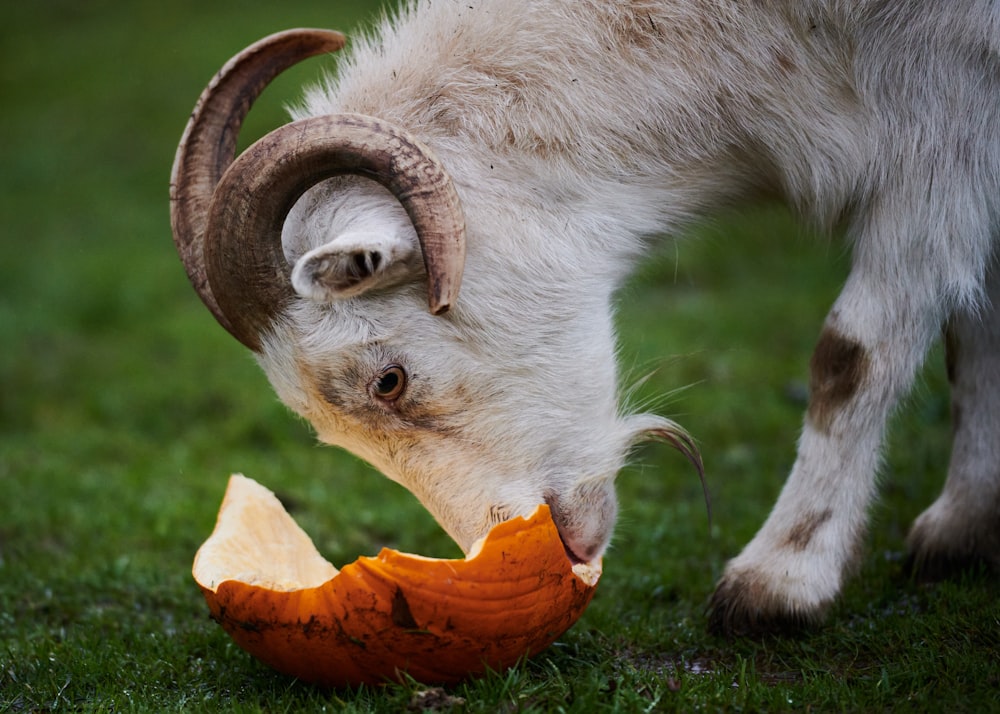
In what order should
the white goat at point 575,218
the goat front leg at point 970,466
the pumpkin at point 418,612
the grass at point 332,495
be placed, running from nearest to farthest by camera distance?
the pumpkin at point 418,612 < the grass at point 332,495 < the white goat at point 575,218 < the goat front leg at point 970,466

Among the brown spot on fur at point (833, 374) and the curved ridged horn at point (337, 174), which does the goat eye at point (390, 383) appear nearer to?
the curved ridged horn at point (337, 174)

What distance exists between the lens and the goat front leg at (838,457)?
3748 mm

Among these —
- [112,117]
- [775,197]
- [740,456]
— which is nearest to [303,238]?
[775,197]

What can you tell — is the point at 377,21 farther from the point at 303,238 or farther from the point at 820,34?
the point at 820,34

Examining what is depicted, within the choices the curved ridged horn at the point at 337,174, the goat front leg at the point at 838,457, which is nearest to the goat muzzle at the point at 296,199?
the curved ridged horn at the point at 337,174

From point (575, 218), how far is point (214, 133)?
138 centimetres

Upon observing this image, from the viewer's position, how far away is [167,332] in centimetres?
923

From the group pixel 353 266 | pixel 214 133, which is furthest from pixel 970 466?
pixel 214 133

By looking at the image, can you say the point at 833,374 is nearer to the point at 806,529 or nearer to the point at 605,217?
the point at 806,529

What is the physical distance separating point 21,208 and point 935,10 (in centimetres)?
1182

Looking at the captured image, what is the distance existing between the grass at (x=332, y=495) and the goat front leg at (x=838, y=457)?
15 centimetres

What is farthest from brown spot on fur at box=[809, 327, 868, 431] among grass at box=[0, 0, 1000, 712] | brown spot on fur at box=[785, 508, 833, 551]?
grass at box=[0, 0, 1000, 712]

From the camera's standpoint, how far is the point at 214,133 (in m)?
4.11

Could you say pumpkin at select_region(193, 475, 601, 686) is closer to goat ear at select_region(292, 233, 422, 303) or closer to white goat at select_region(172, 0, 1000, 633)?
white goat at select_region(172, 0, 1000, 633)
